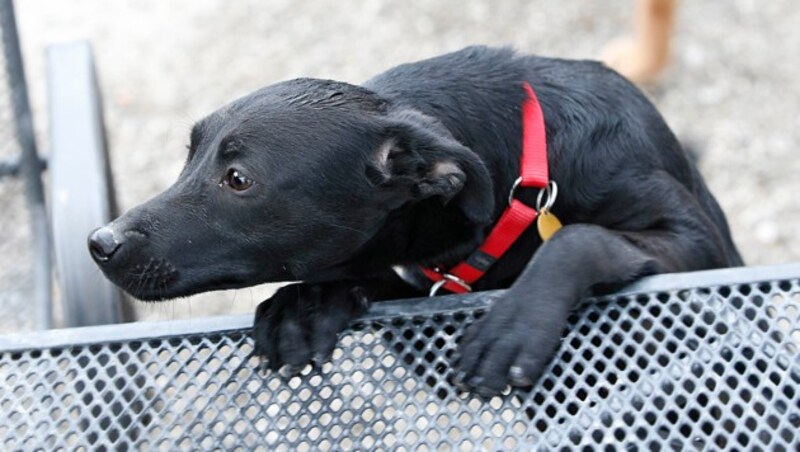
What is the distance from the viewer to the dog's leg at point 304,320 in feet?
5.46

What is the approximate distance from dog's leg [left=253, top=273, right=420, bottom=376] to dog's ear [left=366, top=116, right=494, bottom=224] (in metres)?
0.22

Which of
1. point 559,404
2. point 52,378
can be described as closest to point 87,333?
point 52,378

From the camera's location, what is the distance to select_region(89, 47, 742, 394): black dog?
5.78 feet

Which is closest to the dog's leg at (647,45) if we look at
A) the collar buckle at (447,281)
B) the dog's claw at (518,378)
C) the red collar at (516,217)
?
the red collar at (516,217)

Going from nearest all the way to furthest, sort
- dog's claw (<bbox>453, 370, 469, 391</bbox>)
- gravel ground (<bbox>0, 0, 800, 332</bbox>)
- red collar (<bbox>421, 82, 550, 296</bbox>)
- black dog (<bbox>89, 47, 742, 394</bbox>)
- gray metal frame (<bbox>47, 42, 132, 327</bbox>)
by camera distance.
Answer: dog's claw (<bbox>453, 370, 469, 391</bbox>) < black dog (<bbox>89, 47, 742, 394</bbox>) < red collar (<bbox>421, 82, 550, 296</bbox>) < gray metal frame (<bbox>47, 42, 132, 327</bbox>) < gravel ground (<bbox>0, 0, 800, 332</bbox>)

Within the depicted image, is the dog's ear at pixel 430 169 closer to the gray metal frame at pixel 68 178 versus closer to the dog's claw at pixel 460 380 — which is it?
the dog's claw at pixel 460 380

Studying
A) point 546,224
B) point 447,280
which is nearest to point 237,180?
point 447,280

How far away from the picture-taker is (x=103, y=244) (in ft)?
5.89

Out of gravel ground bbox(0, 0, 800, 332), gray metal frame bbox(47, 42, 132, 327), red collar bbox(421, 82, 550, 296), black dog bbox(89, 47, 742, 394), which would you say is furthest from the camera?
gravel ground bbox(0, 0, 800, 332)

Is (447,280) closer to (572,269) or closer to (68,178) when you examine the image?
(572,269)

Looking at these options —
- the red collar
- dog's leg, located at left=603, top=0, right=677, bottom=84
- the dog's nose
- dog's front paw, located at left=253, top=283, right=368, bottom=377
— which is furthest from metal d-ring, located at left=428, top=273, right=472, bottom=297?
dog's leg, located at left=603, top=0, right=677, bottom=84

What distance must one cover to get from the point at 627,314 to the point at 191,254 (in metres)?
0.78

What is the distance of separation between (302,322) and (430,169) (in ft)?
1.22

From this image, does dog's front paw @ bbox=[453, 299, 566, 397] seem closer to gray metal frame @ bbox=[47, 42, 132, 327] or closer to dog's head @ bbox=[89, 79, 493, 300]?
dog's head @ bbox=[89, 79, 493, 300]
